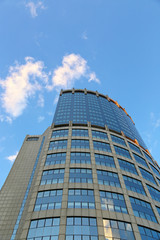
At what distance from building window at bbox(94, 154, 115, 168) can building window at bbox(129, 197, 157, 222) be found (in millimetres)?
9640

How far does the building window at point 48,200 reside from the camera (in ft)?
102

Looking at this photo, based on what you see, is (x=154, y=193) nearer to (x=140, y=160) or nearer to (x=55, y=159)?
(x=140, y=160)

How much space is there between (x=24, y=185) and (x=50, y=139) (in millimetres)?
20725

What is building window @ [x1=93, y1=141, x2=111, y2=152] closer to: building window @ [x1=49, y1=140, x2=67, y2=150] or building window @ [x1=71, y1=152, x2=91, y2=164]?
building window @ [x1=71, y1=152, x2=91, y2=164]

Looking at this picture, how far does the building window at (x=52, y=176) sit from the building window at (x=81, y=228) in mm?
9276

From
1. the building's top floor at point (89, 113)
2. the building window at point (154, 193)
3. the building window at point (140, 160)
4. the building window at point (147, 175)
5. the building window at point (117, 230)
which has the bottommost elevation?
the building window at point (117, 230)

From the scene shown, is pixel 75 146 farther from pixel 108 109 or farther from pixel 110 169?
pixel 108 109

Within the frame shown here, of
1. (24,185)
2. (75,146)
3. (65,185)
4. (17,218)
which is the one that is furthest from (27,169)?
(65,185)

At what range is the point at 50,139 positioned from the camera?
5059 centimetres

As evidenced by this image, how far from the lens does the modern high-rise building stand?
28.2 meters

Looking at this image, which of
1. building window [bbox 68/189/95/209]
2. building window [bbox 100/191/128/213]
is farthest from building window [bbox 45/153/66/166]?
building window [bbox 100/191/128/213]

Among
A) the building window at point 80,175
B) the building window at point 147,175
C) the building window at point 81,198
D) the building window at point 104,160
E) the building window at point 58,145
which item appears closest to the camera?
the building window at point 81,198

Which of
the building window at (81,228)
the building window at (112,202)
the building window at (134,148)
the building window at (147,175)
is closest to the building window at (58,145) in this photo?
the building window at (112,202)

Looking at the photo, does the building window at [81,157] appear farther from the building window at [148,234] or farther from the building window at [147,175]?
the building window at [148,234]
